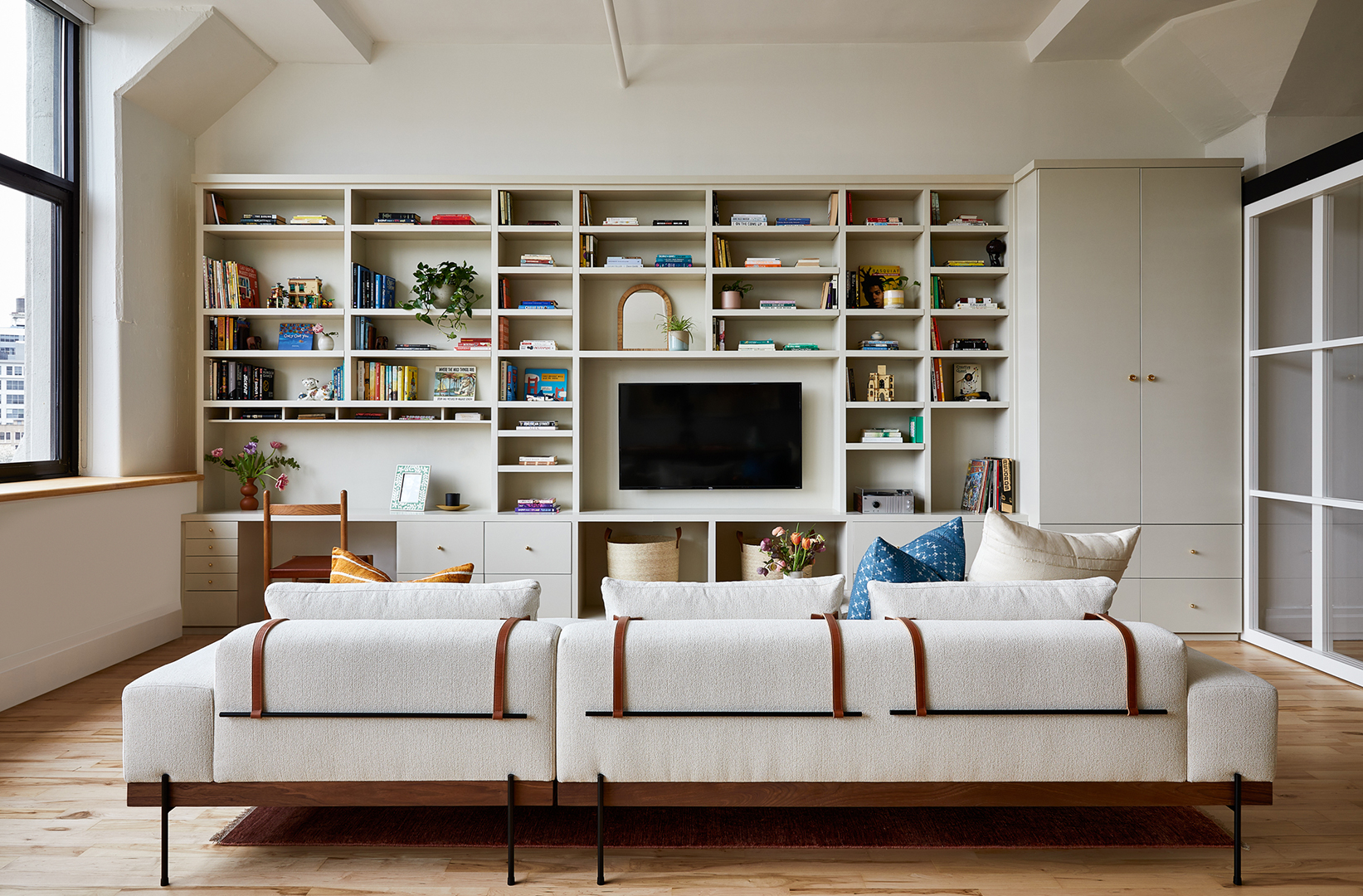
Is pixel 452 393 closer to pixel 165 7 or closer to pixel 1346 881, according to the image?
pixel 165 7

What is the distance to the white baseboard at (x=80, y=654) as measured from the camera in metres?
3.10

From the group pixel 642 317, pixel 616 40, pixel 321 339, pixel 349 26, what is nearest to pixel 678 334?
pixel 642 317

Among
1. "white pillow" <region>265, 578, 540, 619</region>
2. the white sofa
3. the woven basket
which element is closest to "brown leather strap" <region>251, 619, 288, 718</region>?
the white sofa

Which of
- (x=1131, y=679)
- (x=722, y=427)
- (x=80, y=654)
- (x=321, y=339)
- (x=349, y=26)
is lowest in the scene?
(x=80, y=654)

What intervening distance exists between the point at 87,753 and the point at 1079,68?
5.81 metres

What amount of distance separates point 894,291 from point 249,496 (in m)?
3.88

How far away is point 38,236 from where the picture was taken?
3.72 metres

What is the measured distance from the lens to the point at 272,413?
4.55 meters

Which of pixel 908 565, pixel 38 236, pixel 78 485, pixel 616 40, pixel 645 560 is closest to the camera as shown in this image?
pixel 908 565

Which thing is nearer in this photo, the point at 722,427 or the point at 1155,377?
the point at 1155,377

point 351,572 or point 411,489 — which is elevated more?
point 411,489

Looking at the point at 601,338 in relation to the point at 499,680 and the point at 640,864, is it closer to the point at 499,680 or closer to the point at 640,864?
the point at 499,680


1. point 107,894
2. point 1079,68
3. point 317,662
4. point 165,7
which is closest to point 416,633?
point 317,662

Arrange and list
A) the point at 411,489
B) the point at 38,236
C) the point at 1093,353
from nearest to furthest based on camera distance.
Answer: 1. the point at 38,236
2. the point at 1093,353
3. the point at 411,489
